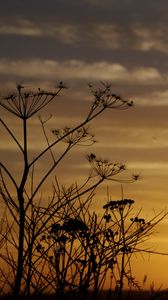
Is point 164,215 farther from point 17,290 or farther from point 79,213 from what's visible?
point 17,290

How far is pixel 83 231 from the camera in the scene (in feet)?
48.4

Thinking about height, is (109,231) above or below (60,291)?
above

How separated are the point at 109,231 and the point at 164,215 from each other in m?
1.40

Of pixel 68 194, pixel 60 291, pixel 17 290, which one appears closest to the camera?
pixel 17 290

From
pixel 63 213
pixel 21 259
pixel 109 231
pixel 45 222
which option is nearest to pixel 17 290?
pixel 21 259

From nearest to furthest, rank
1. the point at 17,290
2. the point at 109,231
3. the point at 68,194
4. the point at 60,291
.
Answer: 1. the point at 17,290
2. the point at 60,291
3. the point at 68,194
4. the point at 109,231

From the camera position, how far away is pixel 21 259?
1283 centimetres

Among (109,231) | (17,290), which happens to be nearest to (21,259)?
(17,290)

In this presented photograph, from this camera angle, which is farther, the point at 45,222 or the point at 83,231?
the point at 83,231

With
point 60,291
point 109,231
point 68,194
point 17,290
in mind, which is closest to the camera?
point 17,290

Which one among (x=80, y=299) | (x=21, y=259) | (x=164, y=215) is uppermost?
(x=164, y=215)

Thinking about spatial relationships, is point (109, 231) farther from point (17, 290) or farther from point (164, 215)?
point (17, 290)

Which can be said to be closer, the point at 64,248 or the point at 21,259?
the point at 21,259

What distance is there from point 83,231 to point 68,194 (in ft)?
3.42
